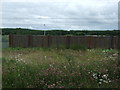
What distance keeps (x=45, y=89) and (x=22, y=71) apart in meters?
1.39

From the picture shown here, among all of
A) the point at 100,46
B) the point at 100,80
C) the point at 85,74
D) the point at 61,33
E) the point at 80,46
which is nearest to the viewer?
the point at 100,80

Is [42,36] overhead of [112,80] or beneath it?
overhead

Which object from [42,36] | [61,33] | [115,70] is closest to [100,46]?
[61,33]

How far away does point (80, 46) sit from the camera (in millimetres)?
7605

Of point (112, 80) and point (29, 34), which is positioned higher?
point (29, 34)

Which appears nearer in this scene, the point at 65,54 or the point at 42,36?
the point at 65,54

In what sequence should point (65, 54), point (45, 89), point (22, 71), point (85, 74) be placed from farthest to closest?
point (65, 54)
point (22, 71)
point (85, 74)
point (45, 89)

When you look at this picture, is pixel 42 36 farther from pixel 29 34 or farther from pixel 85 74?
pixel 85 74

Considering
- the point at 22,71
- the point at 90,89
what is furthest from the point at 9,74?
the point at 90,89

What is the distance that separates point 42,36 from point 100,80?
10.5 metres

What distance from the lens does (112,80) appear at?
432cm

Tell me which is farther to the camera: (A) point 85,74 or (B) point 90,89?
(A) point 85,74

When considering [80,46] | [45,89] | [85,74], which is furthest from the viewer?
[80,46]

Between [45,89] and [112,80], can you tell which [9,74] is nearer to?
[45,89]
